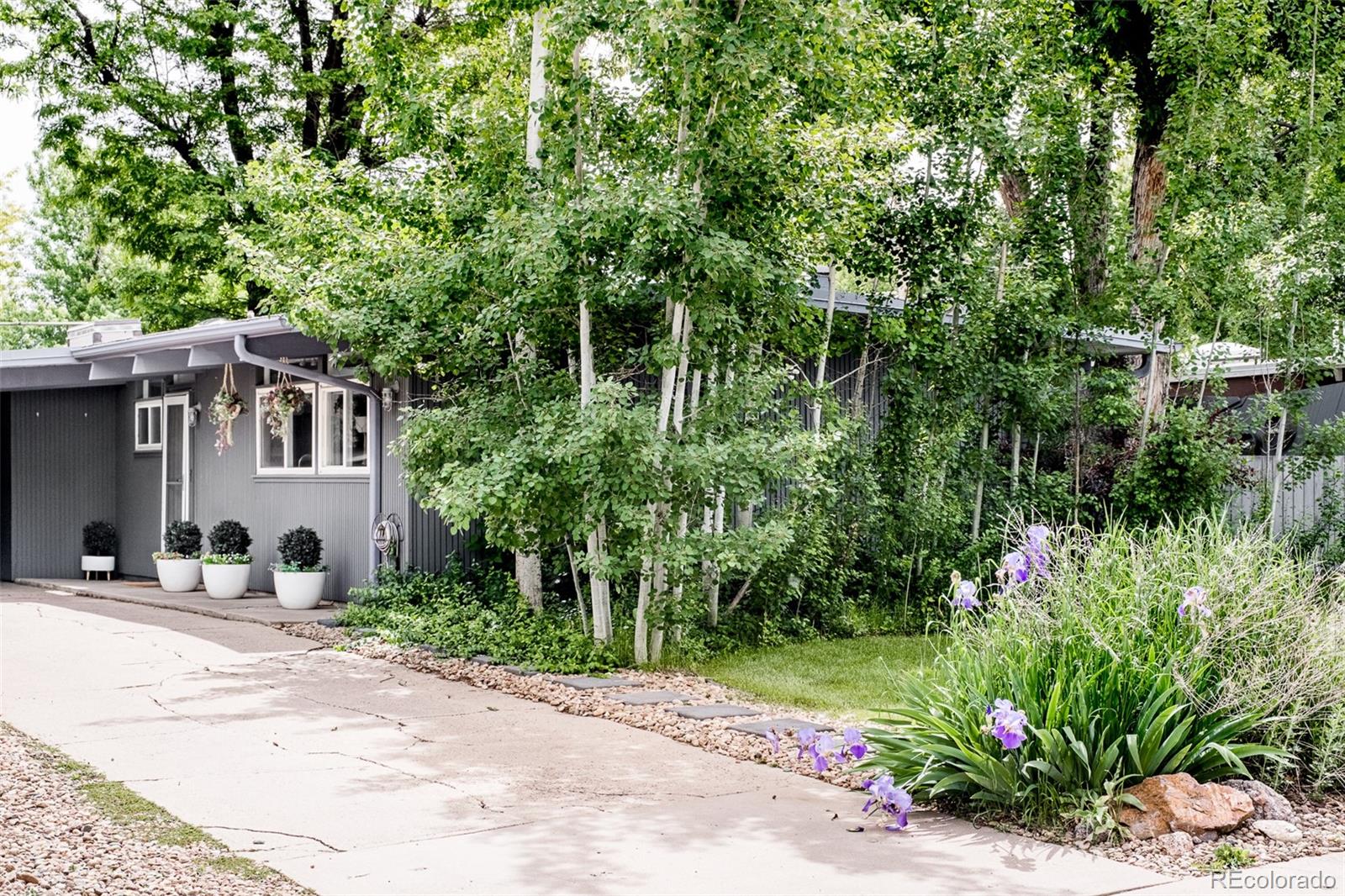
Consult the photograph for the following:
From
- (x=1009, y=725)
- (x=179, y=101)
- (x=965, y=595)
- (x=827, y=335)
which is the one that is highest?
(x=179, y=101)

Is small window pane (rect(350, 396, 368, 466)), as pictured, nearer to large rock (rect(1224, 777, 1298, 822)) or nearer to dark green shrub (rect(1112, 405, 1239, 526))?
dark green shrub (rect(1112, 405, 1239, 526))

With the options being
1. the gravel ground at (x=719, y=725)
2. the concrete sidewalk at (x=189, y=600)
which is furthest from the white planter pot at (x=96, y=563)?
the gravel ground at (x=719, y=725)

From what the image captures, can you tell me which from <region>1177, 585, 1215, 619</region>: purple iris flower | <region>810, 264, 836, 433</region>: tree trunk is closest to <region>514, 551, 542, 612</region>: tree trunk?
<region>810, 264, 836, 433</region>: tree trunk

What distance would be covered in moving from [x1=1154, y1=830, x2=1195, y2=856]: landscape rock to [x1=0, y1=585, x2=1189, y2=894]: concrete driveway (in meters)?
0.28

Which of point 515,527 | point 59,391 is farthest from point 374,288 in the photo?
point 59,391

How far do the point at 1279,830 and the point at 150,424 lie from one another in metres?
14.7

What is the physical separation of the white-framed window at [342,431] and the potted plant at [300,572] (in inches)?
31.6

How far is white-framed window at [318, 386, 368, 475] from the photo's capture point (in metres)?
12.6

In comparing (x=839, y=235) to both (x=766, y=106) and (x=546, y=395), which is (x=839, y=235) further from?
(x=546, y=395)

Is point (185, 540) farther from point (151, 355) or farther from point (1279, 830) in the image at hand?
point (1279, 830)

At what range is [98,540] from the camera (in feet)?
52.9

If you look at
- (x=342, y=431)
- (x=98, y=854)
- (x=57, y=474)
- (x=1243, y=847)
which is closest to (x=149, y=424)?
(x=57, y=474)

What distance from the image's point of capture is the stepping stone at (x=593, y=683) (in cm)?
812

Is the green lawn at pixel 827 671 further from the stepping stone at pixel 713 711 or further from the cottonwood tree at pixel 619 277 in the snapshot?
the cottonwood tree at pixel 619 277
